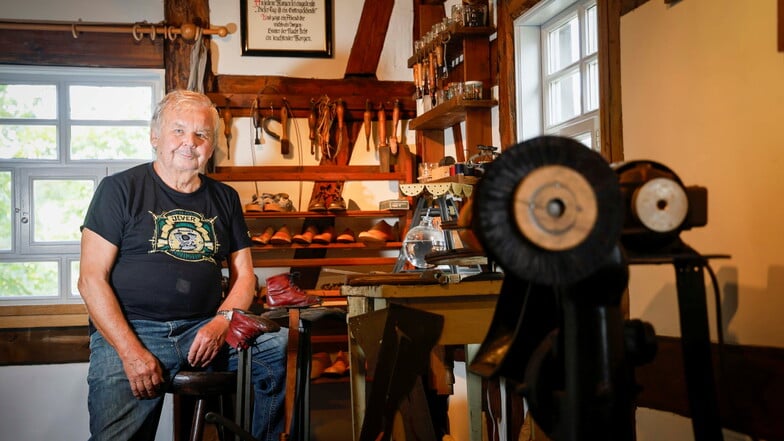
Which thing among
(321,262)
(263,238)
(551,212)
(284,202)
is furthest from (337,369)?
(551,212)

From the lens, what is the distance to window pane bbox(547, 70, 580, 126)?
3605 mm

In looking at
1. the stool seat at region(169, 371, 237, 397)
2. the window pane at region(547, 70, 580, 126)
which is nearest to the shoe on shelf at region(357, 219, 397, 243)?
the window pane at region(547, 70, 580, 126)

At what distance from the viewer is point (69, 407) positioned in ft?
15.3

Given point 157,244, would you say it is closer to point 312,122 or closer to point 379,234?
point 379,234

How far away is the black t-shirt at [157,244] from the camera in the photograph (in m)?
2.80

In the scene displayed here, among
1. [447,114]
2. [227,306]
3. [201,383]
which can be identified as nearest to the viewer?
[201,383]

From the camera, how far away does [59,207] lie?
4.83m

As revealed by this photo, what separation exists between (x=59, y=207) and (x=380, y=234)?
198 centimetres

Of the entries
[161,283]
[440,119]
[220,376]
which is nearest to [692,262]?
[220,376]

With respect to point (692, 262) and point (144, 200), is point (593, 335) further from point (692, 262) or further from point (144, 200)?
point (144, 200)

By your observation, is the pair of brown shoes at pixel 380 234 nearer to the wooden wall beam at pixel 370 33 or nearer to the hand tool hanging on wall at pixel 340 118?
the hand tool hanging on wall at pixel 340 118

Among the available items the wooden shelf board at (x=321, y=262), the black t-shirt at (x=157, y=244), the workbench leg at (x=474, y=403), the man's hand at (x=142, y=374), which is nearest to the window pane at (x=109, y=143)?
the wooden shelf board at (x=321, y=262)

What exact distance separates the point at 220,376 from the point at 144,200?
2.41ft

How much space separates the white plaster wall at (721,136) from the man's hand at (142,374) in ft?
5.48
